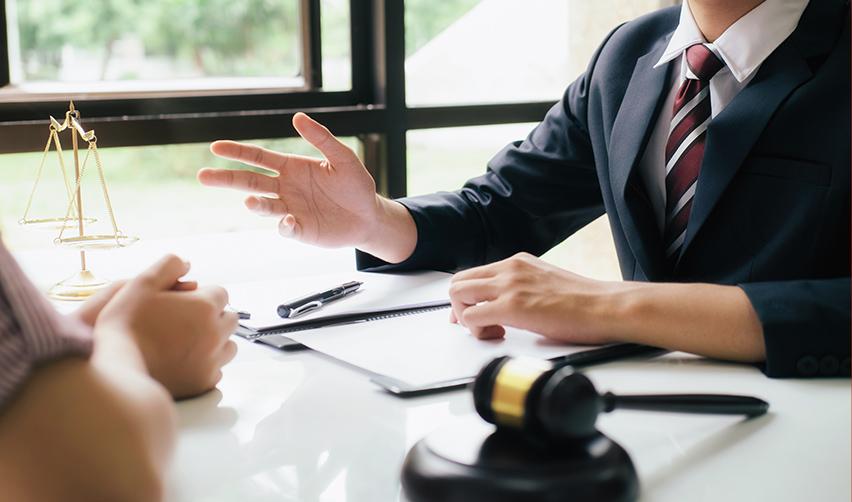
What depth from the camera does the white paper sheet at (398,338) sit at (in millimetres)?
990

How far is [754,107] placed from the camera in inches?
50.9

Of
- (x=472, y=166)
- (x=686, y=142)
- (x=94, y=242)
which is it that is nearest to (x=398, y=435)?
(x=686, y=142)

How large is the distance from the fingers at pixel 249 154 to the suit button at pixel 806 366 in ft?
2.47

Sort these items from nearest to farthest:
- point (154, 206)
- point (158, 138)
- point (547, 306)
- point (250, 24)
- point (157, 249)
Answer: point (547, 306), point (157, 249), point (158, 138), point (250, 24), point (154, 206)

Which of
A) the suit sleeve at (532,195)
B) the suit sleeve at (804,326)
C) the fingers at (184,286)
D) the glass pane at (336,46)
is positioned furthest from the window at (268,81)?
the suit sleeve at (804,326)

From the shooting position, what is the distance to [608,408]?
738 mm

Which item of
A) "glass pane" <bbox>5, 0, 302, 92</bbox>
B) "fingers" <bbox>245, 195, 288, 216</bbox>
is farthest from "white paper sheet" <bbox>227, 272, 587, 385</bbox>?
"glass pane" <bbox>5, 0, 302, 92</bbox>

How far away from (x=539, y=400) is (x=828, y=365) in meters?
0.47

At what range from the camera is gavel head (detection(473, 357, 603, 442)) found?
25.2 inches

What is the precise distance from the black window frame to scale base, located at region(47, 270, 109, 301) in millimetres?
1012

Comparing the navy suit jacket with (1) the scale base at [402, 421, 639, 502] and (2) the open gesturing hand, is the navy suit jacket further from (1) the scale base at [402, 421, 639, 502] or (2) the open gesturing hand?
(1) the scale base at [402, 421, 639, 502]

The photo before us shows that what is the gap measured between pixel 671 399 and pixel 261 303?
0.63 m

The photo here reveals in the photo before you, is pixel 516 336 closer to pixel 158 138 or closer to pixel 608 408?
pixel 608 408

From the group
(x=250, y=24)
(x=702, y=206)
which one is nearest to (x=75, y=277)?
(x=702, y=206)
